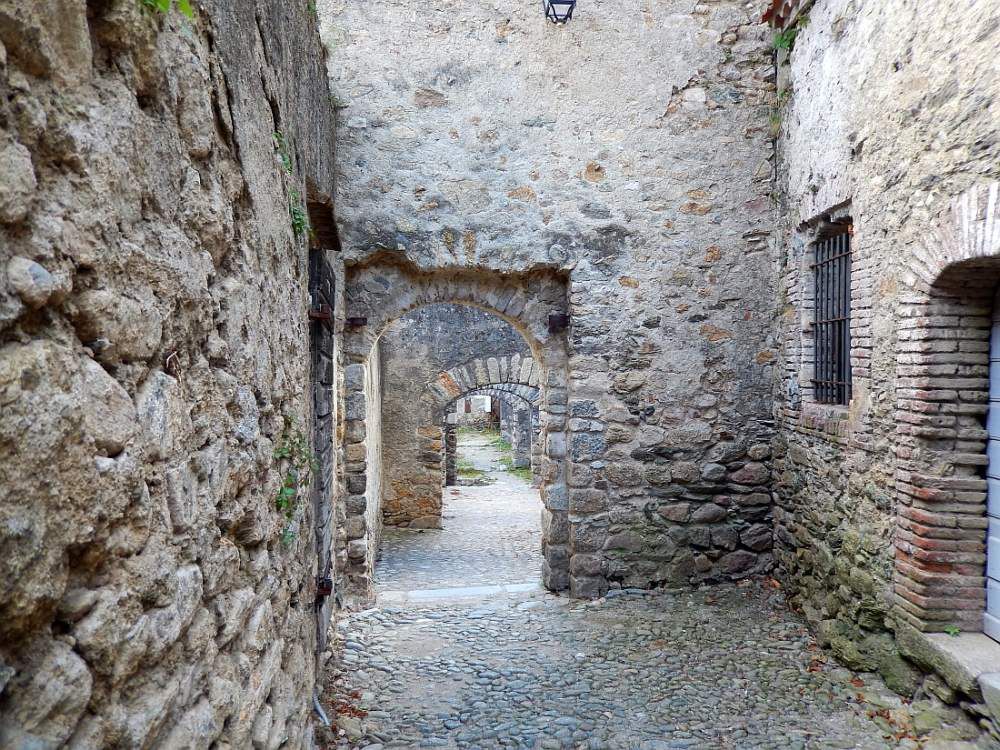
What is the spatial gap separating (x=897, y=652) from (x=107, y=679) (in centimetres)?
390

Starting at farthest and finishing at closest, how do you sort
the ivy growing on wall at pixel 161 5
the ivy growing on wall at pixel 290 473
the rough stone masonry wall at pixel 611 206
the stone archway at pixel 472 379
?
the stone archway at pixel 472 379 → the rough stone masonry wall at pixel 611 206 → the ivy growing on wall at pixel 290 473 → the ivy growing on wall at pixel 161 5

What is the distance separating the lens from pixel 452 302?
5242mm

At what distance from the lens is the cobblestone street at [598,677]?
3.39 metres

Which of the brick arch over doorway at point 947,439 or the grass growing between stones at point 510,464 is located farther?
the grass growing between stones at point 510,464

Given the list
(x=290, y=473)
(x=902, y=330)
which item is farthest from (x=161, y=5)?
(x=902, y=330)

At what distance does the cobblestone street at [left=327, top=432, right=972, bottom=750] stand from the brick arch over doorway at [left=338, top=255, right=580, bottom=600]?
1.45 feet

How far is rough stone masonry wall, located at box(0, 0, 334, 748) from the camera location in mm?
774

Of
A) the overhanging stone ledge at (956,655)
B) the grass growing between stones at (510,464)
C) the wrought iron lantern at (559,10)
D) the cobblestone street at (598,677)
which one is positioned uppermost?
the wrought iron lantern at (559,10)

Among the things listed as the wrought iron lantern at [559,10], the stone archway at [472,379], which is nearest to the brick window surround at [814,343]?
the wrought iron lantern at [559,10]

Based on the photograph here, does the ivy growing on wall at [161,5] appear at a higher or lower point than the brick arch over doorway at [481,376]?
higher

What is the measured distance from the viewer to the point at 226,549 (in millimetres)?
1521

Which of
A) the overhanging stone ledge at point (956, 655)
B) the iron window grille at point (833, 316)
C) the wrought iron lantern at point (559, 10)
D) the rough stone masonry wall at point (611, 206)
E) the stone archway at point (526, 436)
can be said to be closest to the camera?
the overhanging stone ledge at point (956, 655)

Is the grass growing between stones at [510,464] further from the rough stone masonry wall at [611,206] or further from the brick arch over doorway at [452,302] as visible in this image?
the rough stone masonry wall at [611,206]

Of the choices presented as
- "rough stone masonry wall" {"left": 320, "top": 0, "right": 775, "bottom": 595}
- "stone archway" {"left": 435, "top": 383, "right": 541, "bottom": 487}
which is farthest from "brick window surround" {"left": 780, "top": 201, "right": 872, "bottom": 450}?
"stone archway" {"left": 435, "top": 383, "right": 541, "bottom": 487}
